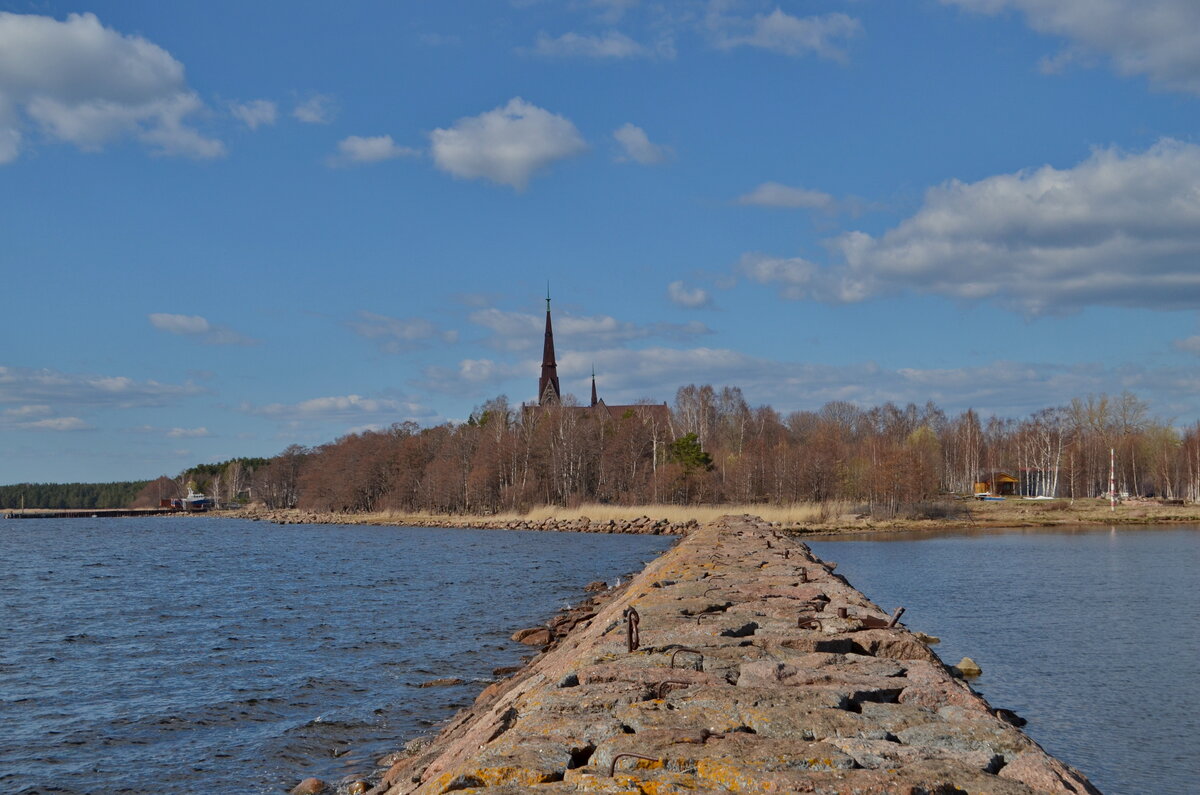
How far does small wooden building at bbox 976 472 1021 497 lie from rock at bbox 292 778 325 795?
8248 cm

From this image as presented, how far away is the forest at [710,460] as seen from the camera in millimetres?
59375

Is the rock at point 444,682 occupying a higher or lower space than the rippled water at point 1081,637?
lower

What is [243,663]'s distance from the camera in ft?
45.1

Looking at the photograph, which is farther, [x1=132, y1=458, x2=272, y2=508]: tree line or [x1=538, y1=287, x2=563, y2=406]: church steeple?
[x1=132, y1=458, x2=272, y2=508]: tree line

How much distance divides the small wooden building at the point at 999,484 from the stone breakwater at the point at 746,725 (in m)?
80.8

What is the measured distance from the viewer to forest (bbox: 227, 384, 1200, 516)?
195 ft

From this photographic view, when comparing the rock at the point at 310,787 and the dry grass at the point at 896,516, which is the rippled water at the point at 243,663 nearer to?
the rock at the point at 310,787

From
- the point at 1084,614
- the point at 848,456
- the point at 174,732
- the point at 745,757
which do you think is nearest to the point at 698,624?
the point at 745,757

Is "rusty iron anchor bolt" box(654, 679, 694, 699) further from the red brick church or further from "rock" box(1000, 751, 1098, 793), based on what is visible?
the red brick church

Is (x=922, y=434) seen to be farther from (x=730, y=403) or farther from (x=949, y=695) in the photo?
(x=949, y=695)

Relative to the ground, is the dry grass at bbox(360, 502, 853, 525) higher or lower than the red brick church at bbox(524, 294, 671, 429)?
lower

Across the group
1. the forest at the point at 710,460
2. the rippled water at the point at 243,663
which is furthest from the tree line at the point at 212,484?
the rippled water at the point at 243,663

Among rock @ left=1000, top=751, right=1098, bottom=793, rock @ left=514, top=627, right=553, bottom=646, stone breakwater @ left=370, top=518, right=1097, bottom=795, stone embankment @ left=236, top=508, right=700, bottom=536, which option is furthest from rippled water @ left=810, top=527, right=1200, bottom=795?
stone embankment @ left=236, top=508, right=700, bottom=536

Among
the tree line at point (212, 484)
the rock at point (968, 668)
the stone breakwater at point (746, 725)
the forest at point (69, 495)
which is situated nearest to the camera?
the stone breakwater at point (746, 725)
